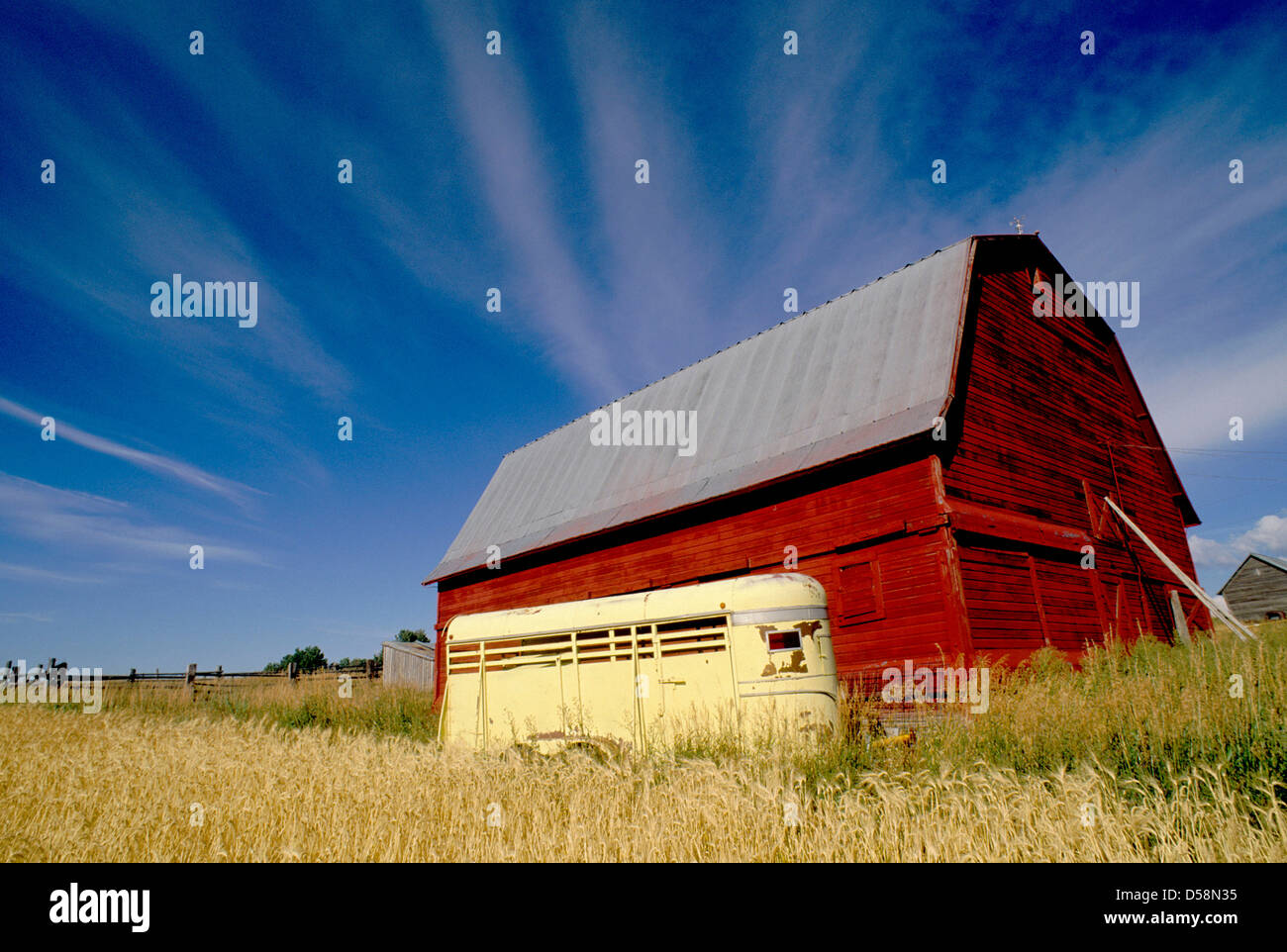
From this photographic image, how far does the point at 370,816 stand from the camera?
5098mm

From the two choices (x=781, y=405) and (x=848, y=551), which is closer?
(x=848, y=551)

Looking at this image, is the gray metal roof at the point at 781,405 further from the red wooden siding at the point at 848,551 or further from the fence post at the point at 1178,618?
the fence post at the point at 1178,618

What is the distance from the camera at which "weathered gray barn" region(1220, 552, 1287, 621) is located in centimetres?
4275

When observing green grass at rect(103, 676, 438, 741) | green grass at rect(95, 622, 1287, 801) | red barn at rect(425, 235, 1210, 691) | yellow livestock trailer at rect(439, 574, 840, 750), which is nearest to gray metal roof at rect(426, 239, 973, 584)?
red barn at rect(425, 235, 1210, 691)

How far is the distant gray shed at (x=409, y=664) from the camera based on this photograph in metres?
25.3

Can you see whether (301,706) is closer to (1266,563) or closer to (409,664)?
(409,664)

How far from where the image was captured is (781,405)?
15203 mm

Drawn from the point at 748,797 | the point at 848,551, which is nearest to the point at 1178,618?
the point at 848,551

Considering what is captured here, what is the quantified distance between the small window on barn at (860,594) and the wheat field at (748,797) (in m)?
3.40

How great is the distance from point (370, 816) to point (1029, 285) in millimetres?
17656

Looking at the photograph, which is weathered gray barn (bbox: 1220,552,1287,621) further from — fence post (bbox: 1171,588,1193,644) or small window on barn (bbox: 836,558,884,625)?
small window on barn (bbox: 836,558,884,625)

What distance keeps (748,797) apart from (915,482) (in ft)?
27.0
